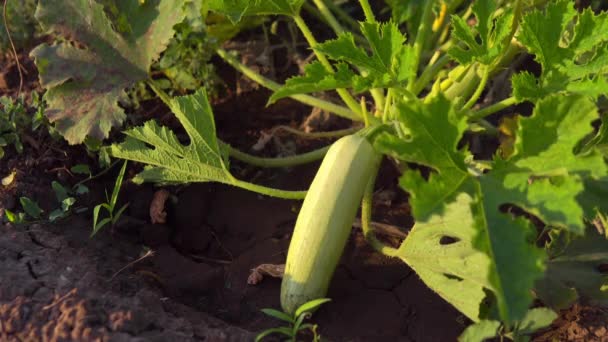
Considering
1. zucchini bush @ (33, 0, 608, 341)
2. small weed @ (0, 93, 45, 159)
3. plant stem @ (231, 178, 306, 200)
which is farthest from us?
small weed @ (0, 93, 45, 159)

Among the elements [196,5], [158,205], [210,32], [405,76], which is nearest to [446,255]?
[405,76]

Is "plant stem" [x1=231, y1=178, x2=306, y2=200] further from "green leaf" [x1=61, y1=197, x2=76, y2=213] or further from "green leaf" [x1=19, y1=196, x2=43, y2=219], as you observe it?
"green leaf" [x1=19, y1=196, x2=43, y2=219]

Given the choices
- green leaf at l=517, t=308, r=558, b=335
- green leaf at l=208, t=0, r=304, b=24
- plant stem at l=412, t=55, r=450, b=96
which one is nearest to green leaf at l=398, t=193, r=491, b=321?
green leaf at l=517, t=308, r=558, b=335

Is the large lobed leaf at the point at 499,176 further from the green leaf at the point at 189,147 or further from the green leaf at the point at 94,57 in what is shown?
the green leaf at the point at 94,57

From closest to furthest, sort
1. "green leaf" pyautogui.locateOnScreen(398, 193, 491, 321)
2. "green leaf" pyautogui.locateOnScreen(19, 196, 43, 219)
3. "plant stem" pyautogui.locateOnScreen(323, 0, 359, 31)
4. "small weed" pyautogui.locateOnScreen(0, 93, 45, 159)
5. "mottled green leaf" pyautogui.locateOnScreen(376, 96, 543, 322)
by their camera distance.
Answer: "mottled green leaf" pyautogui.locateOnScreen(376, 96, 543, 322), "green leaf" pyautogui.locateOnScreen(398, 193, 491, 321), "green leaf" pyautogui.locateOnScreen(19, 196, 43, 219), "small weed" pyautogui.locateOnScreen(0, 93, 45, 159), "plant stem" pyautogui.locateOnScreen(323, 0, 359, 31)

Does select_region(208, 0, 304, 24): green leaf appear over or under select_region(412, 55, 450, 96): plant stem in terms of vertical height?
over

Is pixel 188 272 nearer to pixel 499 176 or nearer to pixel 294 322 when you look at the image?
pixel 294 322
